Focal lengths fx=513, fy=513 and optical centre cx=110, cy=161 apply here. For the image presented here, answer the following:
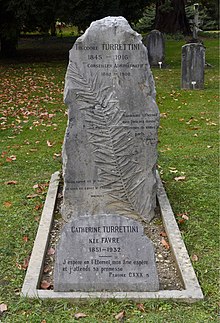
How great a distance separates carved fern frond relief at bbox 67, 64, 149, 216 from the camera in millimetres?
5328

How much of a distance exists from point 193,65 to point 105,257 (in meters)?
10.9

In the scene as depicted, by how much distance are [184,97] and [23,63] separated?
30.6ft

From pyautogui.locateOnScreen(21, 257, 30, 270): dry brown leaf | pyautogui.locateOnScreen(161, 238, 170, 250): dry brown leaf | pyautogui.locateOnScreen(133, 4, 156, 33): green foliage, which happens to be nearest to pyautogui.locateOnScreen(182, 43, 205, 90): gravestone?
pyautogui.locateOnScreen(161, 238, 170, 250): dry brown leaf

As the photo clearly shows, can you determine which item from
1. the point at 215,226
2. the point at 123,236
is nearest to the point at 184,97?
the point at 215,226

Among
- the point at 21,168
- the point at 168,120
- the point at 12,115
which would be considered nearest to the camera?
the point at 21,168

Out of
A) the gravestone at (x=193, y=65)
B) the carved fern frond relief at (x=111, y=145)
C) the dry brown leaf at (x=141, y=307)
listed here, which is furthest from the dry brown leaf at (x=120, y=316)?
the gravestone at (x=193, y=65)

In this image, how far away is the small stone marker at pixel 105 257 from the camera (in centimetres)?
418

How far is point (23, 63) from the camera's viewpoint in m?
20.7

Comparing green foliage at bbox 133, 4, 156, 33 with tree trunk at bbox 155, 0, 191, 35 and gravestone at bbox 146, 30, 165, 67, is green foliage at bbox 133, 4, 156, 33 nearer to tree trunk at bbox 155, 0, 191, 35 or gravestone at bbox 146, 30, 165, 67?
tree trunk at bbox 155, 0, 191, 35

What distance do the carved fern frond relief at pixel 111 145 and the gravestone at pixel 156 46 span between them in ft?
Answer: 45.0

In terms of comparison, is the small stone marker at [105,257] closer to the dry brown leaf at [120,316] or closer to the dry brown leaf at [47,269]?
the dry brown leaf at [120,316]

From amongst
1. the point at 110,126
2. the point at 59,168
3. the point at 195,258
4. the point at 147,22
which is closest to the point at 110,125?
the point at 110,126

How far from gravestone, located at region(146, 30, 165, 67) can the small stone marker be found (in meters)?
15.2

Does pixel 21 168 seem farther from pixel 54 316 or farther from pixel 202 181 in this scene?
pixel 54 316
